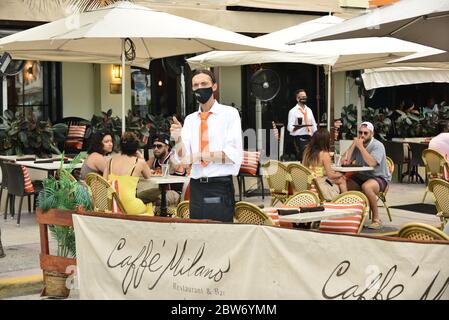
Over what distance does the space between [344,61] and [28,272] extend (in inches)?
249

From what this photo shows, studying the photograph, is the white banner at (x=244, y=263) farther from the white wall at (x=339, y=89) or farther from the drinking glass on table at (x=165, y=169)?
the white wall at (x=339, y=89)

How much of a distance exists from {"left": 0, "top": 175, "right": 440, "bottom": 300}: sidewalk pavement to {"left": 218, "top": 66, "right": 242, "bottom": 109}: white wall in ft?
21.6

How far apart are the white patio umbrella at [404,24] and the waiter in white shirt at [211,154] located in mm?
1718

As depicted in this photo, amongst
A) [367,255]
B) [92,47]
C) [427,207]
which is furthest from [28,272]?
[427,207]

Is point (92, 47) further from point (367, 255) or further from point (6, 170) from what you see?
point (367, 255)

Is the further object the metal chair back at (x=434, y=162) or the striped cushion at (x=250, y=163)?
the striped cushion at (x=250, y=163)

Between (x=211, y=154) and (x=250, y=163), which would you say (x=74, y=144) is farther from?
(x=211, y=154)

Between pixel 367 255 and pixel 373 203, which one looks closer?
pixel 367 255

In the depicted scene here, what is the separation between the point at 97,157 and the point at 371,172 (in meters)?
3.84

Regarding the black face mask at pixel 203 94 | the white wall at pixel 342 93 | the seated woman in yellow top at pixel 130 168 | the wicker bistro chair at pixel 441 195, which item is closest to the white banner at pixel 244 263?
the black face mask at pixel 203 94

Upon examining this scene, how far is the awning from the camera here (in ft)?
58.4

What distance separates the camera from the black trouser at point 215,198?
662 centimetres

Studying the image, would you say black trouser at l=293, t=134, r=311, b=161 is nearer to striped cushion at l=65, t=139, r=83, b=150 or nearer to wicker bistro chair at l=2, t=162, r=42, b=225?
striped cushion at l=65, t=139, r=83, b=150
